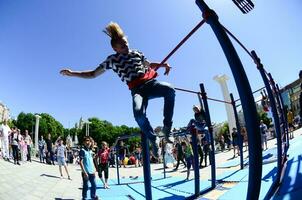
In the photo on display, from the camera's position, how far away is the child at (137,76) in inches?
115

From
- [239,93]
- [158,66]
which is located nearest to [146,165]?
[158,66]

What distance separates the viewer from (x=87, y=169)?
7.14 metres

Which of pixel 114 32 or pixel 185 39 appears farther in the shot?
pixel 114 32

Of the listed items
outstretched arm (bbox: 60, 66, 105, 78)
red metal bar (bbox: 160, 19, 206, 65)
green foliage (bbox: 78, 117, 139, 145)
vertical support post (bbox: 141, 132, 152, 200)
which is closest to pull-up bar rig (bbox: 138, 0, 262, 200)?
red metal bar (bbox: 160, 19, 206, 65)

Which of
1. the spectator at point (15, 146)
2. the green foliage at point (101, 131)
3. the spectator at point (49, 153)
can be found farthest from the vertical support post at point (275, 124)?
the green foliage at point (101, 131)

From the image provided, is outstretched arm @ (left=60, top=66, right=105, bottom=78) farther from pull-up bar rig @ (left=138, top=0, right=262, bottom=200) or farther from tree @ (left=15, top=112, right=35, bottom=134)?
tree @ (left=15, top=112, right=35, bottom=134)

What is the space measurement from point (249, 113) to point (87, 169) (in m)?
6.30

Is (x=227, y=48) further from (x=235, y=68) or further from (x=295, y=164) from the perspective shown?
(x=295, y=164)

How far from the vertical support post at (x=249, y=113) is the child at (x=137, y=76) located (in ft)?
4.23

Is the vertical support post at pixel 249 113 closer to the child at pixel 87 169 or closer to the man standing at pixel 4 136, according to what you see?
the child at pixel 87 169

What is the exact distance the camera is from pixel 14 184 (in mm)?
7137

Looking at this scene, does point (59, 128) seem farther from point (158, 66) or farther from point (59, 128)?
point (158, 66)

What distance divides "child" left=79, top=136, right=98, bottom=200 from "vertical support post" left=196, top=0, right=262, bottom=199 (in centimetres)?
603

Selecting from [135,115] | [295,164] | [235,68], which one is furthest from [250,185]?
[295,164]
